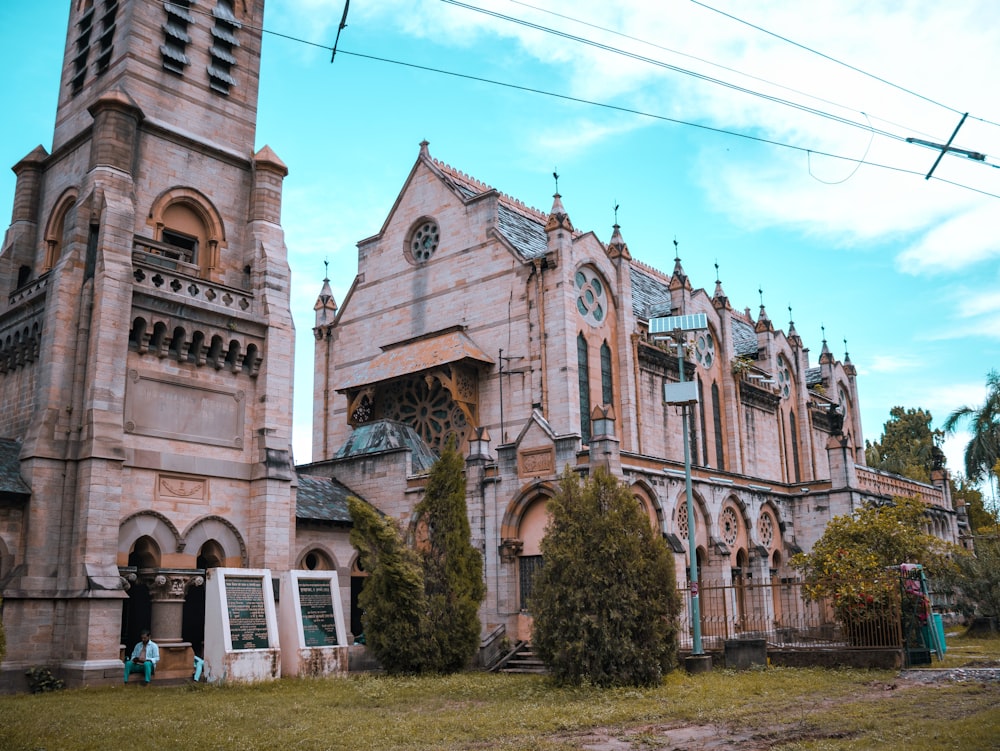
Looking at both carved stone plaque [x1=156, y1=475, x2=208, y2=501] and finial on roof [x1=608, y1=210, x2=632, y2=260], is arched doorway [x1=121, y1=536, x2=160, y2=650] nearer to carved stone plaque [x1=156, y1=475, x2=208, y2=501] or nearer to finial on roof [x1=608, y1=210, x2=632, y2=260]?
carved stone plaque [x1=156, y1=475, x2=208, y2=501]

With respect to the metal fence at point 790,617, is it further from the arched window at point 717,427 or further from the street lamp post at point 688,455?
the arched window at point 717,427

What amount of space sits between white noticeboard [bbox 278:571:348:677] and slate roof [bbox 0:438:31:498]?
663 cm

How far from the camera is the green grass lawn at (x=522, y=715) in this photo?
479 inches

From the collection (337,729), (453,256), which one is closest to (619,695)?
(337,729)

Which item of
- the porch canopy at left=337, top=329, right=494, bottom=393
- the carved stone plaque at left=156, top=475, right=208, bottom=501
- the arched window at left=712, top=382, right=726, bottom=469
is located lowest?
the carved stone plaque at left=156, top=475, right=208, bottom=501

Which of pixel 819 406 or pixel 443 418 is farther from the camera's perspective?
pixel 819 406

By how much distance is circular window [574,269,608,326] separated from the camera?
1361 inches

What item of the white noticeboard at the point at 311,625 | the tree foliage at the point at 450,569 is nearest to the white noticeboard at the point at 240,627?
the white noticeboard at the point at 311,625

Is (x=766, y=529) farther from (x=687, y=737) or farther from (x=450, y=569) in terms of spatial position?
(x=687, y=737)

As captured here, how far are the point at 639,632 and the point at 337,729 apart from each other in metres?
7.42

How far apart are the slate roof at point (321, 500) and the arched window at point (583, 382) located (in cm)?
884

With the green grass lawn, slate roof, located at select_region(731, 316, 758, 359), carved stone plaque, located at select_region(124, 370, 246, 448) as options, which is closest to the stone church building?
carved stone plaque, located at select_region(124, 370, 246, 448)

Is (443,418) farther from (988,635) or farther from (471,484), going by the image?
(988,635)

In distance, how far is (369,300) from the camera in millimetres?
40562
